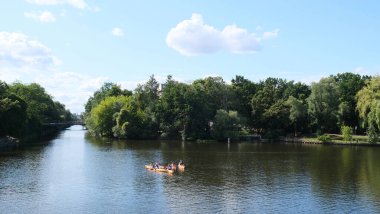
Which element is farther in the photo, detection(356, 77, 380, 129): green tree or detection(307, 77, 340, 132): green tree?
detection(307, 77, 340, 132): green tree

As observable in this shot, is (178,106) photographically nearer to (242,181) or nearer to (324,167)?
(324,167)

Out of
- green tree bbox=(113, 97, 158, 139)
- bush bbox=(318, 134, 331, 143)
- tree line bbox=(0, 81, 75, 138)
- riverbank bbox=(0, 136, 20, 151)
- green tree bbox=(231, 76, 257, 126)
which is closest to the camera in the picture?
Result: riverbank bbox=(0, 136, 20, 151)

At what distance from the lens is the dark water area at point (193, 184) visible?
3656 centimetres

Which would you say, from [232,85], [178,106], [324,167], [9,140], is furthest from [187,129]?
[324,167]

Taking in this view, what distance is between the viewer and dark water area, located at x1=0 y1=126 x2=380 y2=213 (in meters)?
36.6

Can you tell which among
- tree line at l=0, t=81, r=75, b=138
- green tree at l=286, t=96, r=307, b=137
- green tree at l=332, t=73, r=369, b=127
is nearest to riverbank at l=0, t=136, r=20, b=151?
tree line at l=0, t=81, r=75, b=138

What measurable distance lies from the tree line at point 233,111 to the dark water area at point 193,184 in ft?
120

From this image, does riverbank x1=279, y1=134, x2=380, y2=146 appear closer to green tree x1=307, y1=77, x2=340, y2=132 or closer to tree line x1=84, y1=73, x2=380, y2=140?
tree line x1=84, y1=73, x2=380, y2=140

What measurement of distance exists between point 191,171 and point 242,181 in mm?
8805

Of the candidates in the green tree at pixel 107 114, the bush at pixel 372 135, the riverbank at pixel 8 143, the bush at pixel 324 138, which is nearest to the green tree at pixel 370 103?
the bush at pixel 372 135

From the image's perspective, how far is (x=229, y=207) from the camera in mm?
36219

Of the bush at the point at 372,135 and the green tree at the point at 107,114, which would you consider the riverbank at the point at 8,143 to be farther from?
the bush at the point at 372,135

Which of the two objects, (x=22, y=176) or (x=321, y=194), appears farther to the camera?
(x=22, y=176)

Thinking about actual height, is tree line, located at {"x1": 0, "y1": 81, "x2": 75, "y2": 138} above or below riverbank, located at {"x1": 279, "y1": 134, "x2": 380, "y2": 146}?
above
